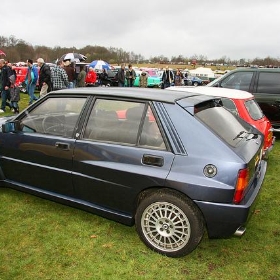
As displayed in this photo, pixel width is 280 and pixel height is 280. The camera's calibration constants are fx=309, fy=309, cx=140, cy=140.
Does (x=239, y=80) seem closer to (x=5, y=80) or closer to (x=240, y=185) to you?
(x=240, y=185)

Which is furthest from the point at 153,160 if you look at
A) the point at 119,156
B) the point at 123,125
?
the point at 123,125

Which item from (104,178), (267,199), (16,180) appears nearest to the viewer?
(104,178)

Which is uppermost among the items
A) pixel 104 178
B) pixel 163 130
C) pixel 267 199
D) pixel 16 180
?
pixel 163 130

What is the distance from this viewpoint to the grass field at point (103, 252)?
2.76 meters

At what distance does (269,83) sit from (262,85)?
0.53 ft

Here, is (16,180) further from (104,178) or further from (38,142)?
(104,178)

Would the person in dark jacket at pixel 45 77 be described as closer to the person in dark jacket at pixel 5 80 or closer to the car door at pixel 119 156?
the person in dark jacket at pixel 5 80

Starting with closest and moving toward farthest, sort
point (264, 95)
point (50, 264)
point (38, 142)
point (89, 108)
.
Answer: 1. point (50, 264)
2. point (89, 108)
3. point (38, 142)
4. point (264, 95)

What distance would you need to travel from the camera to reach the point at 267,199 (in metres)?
4.39

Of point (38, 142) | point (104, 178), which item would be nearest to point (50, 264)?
point (104, 178)

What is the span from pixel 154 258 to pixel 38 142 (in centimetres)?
184

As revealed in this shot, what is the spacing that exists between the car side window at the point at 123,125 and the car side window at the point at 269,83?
5333mm

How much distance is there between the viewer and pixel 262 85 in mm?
7531

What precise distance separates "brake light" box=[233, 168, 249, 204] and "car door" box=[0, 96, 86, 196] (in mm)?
1728
